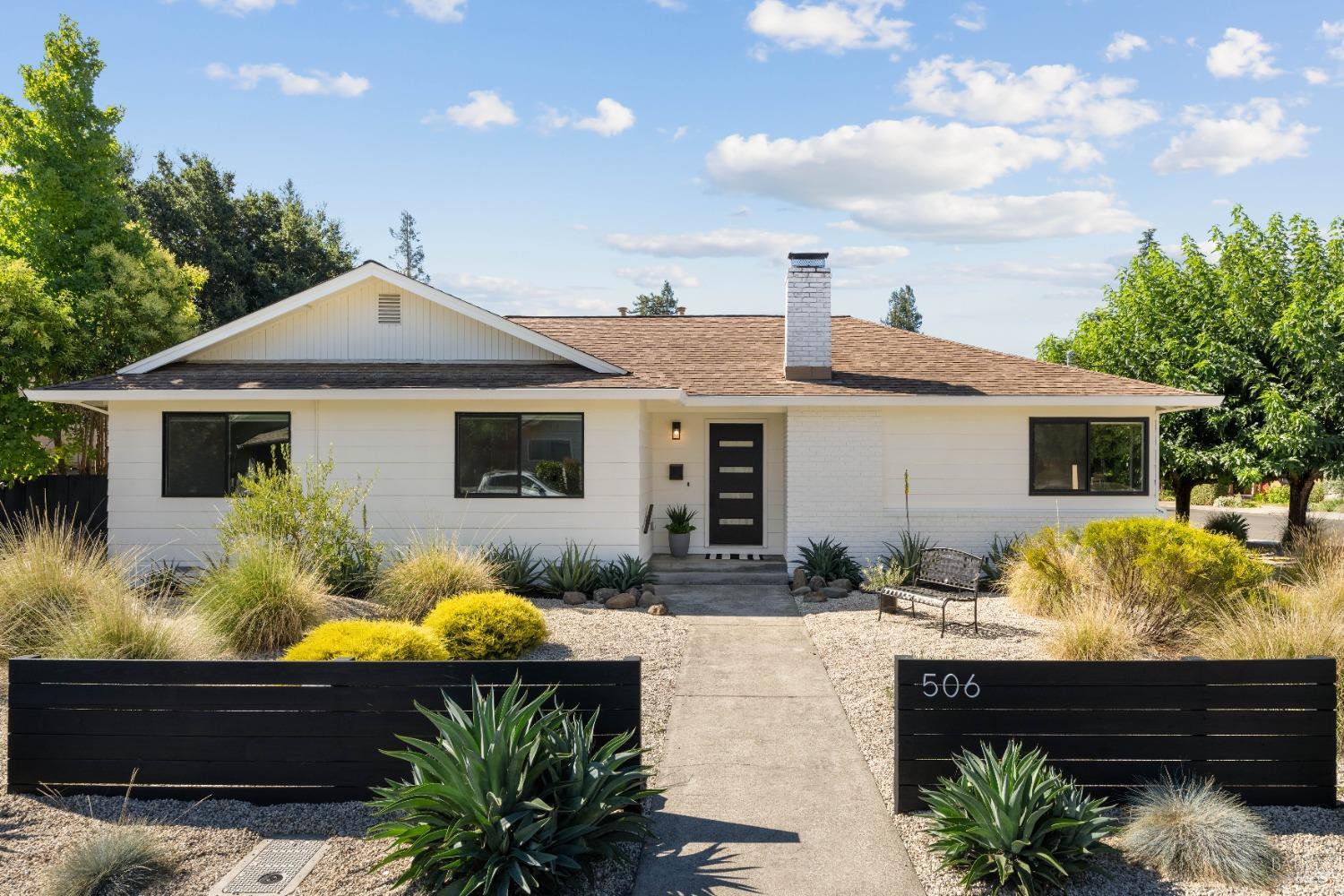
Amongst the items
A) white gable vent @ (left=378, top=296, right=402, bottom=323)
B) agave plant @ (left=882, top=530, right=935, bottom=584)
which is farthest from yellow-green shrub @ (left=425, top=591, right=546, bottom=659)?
white gable vent @ (left=378, top=296, right=402, bottom=323)

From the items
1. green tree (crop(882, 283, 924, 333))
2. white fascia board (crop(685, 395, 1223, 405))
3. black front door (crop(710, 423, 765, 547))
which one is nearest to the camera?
white fascia board (crop(685, 395, 1223, 405))

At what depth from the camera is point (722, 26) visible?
13.0 meters

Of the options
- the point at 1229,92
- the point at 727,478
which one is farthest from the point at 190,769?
the point at 1229,92

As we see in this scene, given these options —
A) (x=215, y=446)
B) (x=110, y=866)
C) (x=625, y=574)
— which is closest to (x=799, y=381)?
(x=625, y=574)

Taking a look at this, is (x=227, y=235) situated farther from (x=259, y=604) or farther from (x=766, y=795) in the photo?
(x=766, y=795)

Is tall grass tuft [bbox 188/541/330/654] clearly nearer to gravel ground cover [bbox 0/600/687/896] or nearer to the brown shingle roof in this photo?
gravel ground cover [bbox 0/600/687/896]

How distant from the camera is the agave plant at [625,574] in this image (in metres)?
11.7

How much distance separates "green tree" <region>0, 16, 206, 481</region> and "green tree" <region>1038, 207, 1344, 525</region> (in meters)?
21.2

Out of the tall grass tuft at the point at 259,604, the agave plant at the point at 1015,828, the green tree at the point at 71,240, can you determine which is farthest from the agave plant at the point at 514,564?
the green tree at the point at 71,240

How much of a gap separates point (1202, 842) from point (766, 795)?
7.57ft

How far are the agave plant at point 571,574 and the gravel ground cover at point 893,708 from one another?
9.69ft

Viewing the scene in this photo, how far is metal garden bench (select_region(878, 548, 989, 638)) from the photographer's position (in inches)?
376

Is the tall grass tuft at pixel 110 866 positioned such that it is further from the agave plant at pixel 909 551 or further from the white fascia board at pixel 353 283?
the white fascia board at pixel 353 283

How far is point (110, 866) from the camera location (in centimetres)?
416
